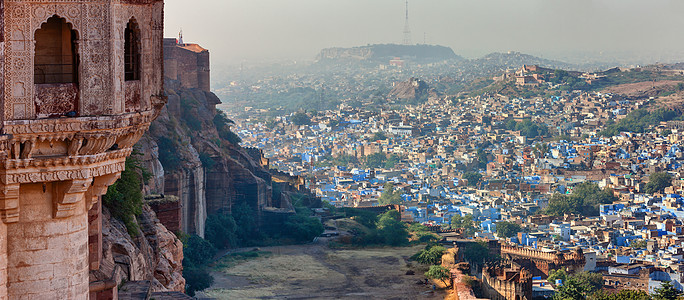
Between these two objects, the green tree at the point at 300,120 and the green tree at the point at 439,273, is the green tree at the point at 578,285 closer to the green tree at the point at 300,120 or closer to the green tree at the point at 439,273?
the green tree at the point at 439,273

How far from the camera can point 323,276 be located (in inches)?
973

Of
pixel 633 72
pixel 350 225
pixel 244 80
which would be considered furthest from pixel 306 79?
pixel 350 225

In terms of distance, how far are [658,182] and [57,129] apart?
53.6 metres

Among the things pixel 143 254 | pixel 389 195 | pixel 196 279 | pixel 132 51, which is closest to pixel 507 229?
pixel 389 195

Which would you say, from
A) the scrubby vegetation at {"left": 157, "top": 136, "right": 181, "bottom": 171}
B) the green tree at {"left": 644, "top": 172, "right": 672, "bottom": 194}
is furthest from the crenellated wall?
the green tree at {"left": 644, "top": 172, "right": 672, "bottom": 194}

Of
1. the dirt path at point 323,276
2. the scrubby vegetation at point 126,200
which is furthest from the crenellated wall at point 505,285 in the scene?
the scrubby vegetation at point 126,200

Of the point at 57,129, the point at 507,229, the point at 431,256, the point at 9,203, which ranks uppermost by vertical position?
the point at 57,129

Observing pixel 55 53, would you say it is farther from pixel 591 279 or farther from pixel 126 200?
pixel 591 279

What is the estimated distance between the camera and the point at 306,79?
7741 inches

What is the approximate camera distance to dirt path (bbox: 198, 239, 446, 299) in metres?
22.5

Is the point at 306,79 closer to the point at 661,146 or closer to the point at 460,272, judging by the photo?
the point at 661,146

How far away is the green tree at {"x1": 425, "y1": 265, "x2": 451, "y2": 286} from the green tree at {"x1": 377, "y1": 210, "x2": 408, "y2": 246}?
5894 millimetres

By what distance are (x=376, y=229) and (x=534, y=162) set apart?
37942mm

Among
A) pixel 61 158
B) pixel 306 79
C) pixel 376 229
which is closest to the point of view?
pixel 61 158
